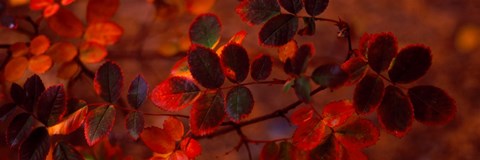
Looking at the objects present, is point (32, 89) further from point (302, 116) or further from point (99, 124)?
point (302, 116)

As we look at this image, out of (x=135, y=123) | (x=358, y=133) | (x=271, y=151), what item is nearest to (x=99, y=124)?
(x=135, y=123)

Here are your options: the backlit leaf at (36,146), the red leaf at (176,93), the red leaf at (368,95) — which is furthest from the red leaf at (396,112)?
the backlit leaf at (36,146)

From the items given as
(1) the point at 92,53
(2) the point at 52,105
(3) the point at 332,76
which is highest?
(3) the point at 332,76

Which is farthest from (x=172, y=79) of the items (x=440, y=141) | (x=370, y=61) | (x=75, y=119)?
(x=440, y=141)

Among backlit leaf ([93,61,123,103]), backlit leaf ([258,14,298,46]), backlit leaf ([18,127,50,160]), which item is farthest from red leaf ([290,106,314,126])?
backlit leaf ([18,127,50,160])

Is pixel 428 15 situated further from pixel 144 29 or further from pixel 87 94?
pixel 87 94

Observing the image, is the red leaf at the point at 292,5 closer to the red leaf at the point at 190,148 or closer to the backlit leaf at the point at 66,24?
the red leaf at the point at 190,148
